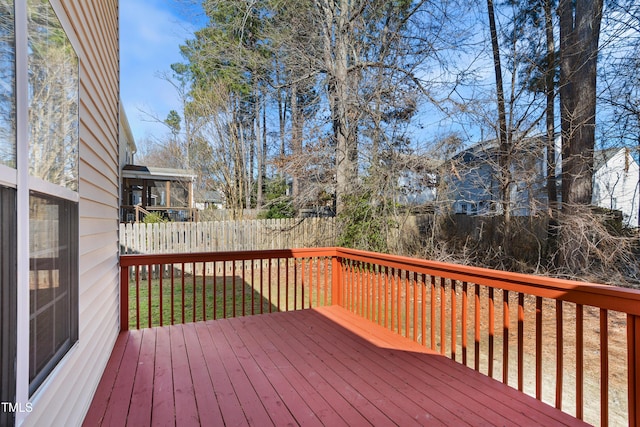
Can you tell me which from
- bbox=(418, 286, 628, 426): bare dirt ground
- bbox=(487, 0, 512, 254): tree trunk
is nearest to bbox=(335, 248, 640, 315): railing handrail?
bbox=(418, 286, 628, 426): bare dirt ground

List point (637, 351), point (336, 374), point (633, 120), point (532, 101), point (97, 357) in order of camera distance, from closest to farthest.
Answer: point (637, 351)
point (97, 357)
point (336, 374)
point (633, 120)
point (532, 101)

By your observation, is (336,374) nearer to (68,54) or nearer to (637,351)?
(637,351)

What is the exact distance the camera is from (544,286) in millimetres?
2057

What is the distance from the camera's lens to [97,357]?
2363 mm

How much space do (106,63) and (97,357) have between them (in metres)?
2.32

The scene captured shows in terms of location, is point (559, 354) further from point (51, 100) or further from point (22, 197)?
point (51, 100)

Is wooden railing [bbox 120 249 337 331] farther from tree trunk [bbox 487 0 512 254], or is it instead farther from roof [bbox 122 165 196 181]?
roof [bbox 122 165 196 181]

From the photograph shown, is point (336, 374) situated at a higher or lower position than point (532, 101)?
lower

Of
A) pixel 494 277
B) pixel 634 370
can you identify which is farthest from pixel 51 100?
pixel 634 370

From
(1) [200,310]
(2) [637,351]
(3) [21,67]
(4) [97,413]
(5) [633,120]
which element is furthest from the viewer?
(5) [633,120]

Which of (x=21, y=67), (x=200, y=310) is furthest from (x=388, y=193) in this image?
(x=21, y=67)

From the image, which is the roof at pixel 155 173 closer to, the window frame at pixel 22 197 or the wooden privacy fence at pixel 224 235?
the wooden privacy fence at pixel 224 235

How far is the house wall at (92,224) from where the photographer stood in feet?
5.10

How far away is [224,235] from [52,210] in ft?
21.6
